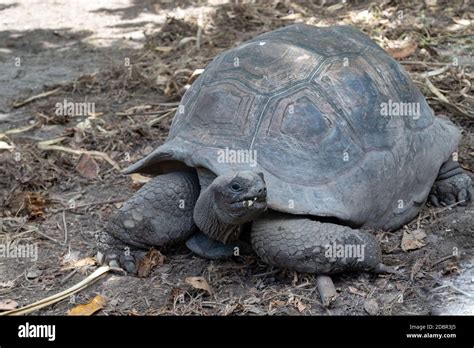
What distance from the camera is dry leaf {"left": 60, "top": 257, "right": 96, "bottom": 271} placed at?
4.30m

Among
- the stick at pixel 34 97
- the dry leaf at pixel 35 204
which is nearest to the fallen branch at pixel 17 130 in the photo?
the stick at pixel 34 97

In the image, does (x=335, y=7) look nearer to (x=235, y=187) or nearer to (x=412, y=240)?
(x=412, y=240)

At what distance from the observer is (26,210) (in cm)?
497

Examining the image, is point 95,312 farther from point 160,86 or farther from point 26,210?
point 160,86

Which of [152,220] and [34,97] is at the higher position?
[152,220]

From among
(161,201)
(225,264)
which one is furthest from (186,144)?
(225,264)

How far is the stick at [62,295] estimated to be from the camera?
3.83m

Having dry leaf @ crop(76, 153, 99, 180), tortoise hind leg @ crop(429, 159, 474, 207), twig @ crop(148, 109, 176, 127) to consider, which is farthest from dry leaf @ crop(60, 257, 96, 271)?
tortoise hind leg @ crop(429, 159, 474, 207)

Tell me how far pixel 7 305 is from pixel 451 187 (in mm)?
2639

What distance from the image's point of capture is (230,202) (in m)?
3.69

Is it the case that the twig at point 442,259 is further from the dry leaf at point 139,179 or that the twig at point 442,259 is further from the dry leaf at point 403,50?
the dry leaf at point 403,50

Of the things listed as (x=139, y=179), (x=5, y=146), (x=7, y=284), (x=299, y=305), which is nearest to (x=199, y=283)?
(x=299, y=305)

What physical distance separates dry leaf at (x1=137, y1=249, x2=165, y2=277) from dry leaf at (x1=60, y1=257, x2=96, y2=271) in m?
0.30
